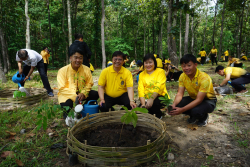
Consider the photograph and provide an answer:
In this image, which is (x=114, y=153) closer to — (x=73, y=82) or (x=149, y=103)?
(x=149, y=103)

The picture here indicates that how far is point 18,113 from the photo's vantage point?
3.19m

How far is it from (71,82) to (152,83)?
4.98ft

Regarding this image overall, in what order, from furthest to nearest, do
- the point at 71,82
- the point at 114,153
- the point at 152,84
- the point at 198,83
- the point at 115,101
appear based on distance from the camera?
the point at 115,101 < the point at 71,82 < the point at 152,84 < the point at 198,83 < the point at 114,153

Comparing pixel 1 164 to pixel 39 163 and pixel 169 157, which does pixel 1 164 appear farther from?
pixel 169 157

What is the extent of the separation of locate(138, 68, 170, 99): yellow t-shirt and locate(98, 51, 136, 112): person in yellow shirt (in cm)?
22

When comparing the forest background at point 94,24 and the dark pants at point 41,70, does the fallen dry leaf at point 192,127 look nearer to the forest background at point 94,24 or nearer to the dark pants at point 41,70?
the dark pants at point 41,70

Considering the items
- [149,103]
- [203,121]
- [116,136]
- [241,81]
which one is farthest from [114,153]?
[241,81]

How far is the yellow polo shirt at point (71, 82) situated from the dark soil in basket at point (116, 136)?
0.78m

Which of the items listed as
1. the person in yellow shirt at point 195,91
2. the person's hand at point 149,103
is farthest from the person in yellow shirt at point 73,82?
the person in yellow shirt at point 195,91

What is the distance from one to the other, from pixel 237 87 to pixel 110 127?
458 centimetres

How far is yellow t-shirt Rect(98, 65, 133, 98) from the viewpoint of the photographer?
9.54 ft

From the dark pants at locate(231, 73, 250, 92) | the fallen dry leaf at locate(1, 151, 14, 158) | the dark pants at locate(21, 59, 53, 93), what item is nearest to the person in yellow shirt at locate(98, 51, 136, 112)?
the fallen dry leaf at locate(1, 151, 14, 158)

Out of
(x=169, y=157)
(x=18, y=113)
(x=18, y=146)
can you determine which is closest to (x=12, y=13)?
(x=18, y=113)

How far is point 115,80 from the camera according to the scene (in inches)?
116
